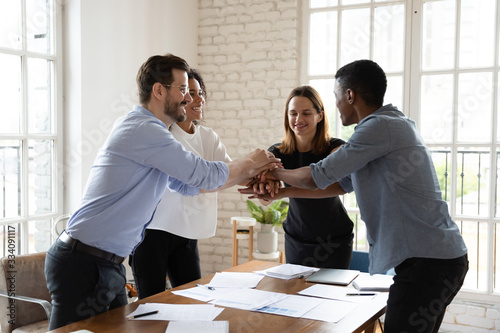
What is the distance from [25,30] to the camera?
3.37m

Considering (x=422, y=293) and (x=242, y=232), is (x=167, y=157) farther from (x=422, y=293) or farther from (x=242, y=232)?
(x=242, y=232)

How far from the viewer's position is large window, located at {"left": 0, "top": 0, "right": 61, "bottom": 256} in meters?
3.29

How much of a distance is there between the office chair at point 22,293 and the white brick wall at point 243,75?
88.7 inches

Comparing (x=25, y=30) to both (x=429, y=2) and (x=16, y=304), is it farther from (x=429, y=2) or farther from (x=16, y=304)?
(x=429, y=2)

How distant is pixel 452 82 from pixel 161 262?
2.89 metres

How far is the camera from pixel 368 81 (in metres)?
2.03

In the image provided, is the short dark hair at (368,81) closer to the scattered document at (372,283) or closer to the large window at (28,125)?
the scattered document at (372,283)

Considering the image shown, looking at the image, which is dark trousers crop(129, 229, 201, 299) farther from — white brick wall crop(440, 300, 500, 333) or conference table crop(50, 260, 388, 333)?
white brick wall crop(440, 300, 500, 333)

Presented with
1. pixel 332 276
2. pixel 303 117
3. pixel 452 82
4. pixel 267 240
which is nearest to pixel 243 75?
pixel 267 240

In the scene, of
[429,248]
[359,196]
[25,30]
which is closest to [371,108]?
[359,196]

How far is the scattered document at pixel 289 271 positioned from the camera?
7.88 ft

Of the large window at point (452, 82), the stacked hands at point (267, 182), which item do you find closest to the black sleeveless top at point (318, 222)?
the stacked hands at point (267, 182)

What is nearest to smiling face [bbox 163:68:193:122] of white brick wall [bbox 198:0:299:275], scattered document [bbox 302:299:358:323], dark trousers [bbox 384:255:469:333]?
scattered document [bbox 302:299:358:323]

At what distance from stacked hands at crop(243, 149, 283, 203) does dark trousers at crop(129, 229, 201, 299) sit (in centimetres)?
52
